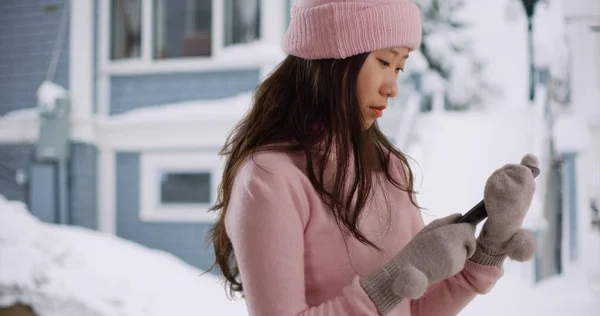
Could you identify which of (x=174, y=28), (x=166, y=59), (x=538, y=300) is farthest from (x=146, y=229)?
(x=538, y=300)

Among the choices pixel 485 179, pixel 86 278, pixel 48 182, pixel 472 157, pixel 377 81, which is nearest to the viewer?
pixel 377 81

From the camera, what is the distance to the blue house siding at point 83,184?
2385 mm

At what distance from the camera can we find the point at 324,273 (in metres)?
Answer: 0.81

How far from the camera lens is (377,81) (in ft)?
2.78

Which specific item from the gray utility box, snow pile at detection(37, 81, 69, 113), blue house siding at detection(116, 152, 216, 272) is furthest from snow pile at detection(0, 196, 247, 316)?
snow pile at detection(37, 81, 69, 113)

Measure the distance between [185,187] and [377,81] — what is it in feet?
5.28

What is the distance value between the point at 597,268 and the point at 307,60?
1.42 meters

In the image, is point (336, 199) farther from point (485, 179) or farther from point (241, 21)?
point (241, 21)

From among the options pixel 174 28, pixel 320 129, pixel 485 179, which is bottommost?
pixel 485 179

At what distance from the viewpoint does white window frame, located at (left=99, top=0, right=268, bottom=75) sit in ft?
7.50

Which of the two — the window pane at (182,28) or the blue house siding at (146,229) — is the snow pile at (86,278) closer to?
the blue house siding at (146,229)

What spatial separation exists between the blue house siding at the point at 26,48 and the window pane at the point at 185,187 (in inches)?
23.1

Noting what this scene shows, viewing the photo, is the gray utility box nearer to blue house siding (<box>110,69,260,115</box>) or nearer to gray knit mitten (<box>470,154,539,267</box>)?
blue house siding (<box>110,69,260,115</box>)

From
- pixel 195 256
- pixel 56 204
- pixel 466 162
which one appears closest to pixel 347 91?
pixel 466 162
